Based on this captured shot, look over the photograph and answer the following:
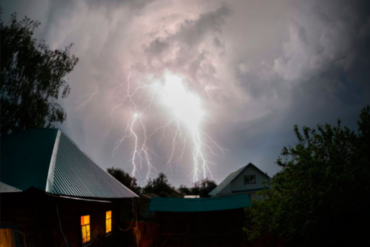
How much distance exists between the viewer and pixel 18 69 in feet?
48.5

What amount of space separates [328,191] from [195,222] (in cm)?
867

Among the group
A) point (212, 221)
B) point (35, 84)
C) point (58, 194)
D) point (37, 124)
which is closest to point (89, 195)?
point (58, 194)

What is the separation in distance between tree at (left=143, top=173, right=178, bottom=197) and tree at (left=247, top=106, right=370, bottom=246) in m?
30.4

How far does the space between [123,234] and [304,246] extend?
10.5 m

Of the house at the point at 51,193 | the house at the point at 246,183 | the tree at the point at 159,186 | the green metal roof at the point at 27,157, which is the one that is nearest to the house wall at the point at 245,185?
the house at the point at 246,183

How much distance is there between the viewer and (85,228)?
10461 mm

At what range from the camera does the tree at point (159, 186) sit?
37.4 metres

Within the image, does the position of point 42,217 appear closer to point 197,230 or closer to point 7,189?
point 7,189

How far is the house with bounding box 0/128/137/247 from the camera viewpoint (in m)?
7.77

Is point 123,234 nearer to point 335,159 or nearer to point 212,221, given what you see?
point 212,221

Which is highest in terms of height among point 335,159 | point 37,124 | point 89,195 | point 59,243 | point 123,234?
point 37,124

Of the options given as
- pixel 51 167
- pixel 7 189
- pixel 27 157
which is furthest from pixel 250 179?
pixel 7 189

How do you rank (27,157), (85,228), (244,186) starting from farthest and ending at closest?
(244,186), (85,228), (27,157)

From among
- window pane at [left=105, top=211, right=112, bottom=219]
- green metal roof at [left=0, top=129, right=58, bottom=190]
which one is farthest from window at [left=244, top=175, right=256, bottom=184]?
green metal roof at [left=0, top=129, right=58, bottom=190]
